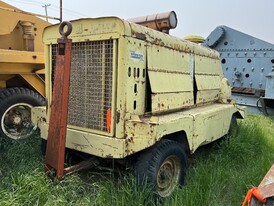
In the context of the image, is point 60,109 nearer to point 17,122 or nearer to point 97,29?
point 97,29

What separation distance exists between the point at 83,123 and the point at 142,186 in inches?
30.7

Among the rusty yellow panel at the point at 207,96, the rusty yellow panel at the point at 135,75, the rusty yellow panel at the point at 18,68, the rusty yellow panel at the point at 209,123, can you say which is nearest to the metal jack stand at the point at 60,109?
the rusty yellow panel at the point at 135,75

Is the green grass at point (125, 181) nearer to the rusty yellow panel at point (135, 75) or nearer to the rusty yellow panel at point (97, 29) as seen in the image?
the rusty yellow panel at point (135, 75)

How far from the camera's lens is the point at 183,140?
302 centimetres

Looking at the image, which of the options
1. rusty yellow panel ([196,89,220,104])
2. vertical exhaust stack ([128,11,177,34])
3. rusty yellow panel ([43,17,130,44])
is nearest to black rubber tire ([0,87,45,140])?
rusty yellow panel ([43,17,130,44])

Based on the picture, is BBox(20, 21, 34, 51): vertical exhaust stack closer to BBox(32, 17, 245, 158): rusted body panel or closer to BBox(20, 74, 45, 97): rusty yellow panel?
BBox(20, 74, 45, 97): rusty yellow panel

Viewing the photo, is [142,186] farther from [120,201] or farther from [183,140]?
[183,140]

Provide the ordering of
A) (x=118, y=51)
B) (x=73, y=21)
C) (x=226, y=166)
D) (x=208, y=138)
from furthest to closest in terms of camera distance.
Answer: (x=226, y=166), (x=208, y=138), (x=73, y=21), (x=118, y=51)

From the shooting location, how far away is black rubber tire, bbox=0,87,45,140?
12.6 feet

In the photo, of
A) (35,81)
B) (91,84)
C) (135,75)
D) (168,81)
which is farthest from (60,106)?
(35,81)

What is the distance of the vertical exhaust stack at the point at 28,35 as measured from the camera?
441 cm

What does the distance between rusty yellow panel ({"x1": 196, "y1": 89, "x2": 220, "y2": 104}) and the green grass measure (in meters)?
0.64

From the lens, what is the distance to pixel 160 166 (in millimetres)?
2672

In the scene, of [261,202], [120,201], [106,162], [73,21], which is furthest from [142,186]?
[73,21]
